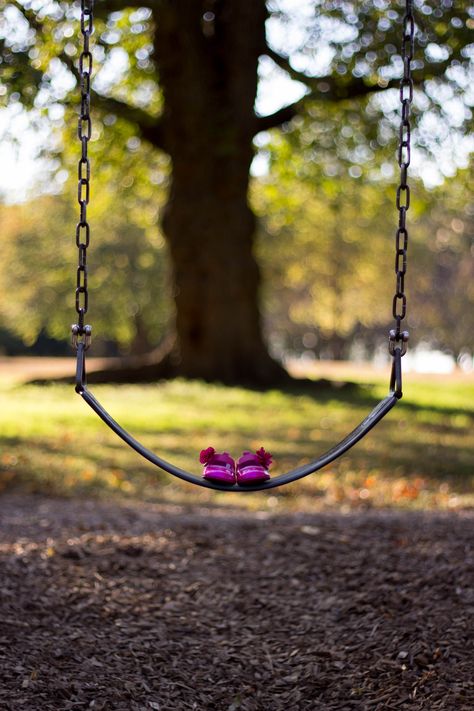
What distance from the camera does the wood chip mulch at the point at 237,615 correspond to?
320 centimetres

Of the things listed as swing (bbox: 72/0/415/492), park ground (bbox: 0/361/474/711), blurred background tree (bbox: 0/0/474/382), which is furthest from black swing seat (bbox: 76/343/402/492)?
blurred background tree (bbox: 0/0/474/382)

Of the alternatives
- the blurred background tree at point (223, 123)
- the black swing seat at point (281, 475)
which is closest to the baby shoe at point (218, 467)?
the black swing seat at point (281, 475)

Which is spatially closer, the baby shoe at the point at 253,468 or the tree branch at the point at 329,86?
the baby shoe at the point at 253,468

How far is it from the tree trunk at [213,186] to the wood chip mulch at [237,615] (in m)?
8.00

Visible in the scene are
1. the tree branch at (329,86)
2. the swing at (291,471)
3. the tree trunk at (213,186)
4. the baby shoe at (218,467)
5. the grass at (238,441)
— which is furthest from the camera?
the tree trunk at (213,186)

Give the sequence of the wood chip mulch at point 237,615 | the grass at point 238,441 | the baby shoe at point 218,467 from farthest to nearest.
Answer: the grass at point 238,441 < the baby shoe at point 218,467 < the wood chip mulch at point 237,615

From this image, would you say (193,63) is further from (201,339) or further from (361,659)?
(361,659)

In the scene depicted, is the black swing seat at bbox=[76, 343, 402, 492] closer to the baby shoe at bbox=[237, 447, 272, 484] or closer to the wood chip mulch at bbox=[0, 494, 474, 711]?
the baby shoe at bbox=[237, 447, 272, 484]

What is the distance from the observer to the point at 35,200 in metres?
25.6

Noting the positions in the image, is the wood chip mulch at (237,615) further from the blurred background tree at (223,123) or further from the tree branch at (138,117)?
the tree branch at (138,117)

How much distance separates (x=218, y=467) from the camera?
3.46 m

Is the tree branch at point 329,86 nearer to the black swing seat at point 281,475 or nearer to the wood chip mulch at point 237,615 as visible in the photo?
the wood chip mulch at point 237,615

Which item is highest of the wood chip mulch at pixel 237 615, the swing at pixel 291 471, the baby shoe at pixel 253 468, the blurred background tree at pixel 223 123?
the blurred background tree at pixel 223 123

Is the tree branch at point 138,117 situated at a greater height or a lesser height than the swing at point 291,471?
greater
